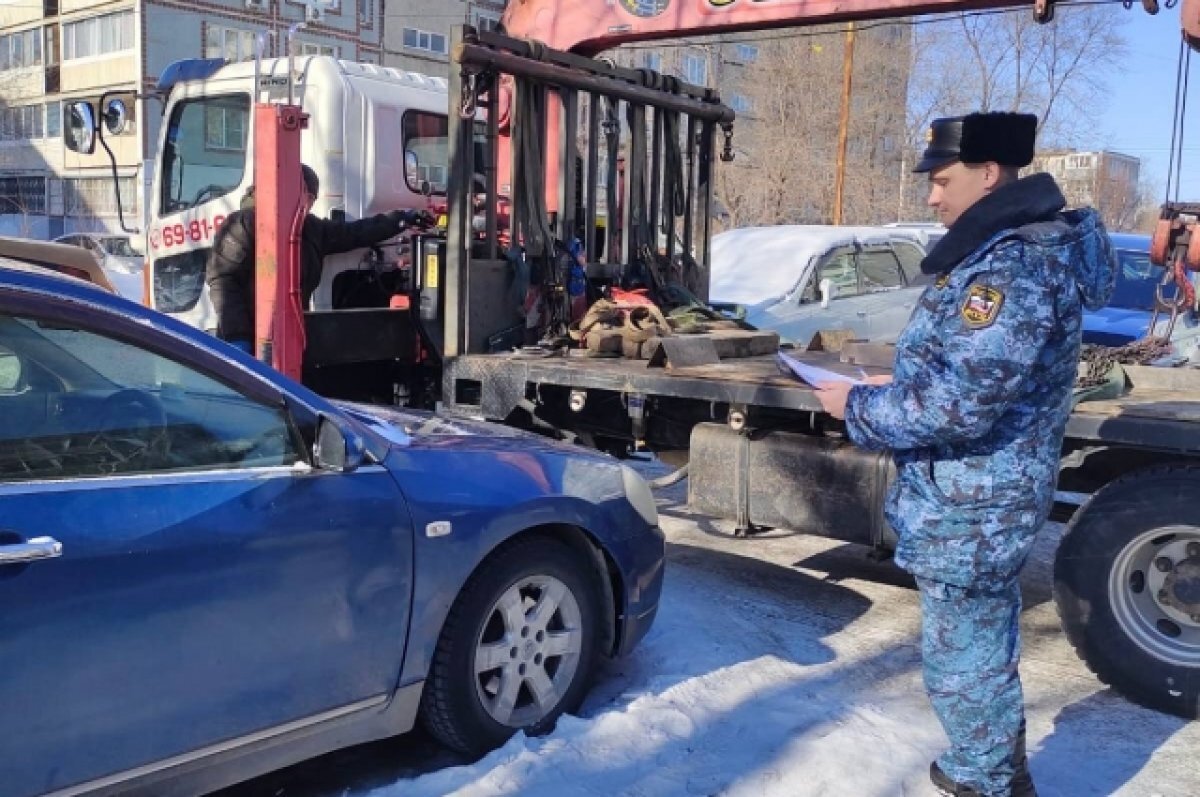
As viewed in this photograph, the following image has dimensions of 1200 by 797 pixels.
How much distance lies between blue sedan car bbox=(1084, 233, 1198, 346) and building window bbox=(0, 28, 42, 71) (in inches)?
1769

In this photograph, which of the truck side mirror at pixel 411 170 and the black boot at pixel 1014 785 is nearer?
the black boot at pixel 1014 785

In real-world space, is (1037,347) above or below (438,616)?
above

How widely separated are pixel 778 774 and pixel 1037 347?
5.11ft

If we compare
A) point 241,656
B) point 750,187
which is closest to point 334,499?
point 241,656

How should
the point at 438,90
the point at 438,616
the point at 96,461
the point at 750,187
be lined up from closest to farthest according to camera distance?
the point at 96,461 < the point at 438,616 < the point at 438,90 < the point at 750,187

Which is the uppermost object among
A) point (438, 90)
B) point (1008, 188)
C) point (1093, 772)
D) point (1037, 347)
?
point (438, 90)

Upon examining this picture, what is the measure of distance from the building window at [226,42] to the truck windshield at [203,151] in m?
36.1

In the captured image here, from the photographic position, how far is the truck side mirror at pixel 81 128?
6.90 meters

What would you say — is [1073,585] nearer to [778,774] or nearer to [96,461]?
[778,774]

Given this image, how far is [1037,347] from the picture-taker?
9.04 ft

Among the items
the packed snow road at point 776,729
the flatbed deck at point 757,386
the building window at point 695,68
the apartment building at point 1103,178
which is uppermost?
the building window at point 695,68

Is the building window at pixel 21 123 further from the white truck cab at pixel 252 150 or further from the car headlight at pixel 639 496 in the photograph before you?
the car headlight at pixel 639 496

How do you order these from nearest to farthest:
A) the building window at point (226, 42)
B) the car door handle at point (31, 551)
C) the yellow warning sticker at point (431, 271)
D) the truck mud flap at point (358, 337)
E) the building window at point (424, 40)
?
the car door handle at point (31, 551), the yellow warning sticker at point (431, 271), the truck mud flap at point (358, 337), the building window at point (226, 42), the building window at point (424, 40)

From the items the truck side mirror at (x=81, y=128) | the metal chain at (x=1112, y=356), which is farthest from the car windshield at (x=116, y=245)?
the metal chain at (x=1112, y=356)
